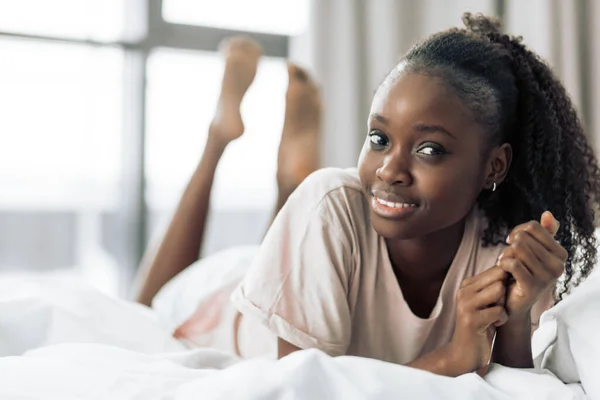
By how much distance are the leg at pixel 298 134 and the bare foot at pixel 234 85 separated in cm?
12

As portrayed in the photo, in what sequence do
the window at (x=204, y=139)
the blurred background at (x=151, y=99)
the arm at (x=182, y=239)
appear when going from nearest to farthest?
1. the arm at (x=182, y=239)
2. the blurred background at (x=151, y=99)
3. the window at (x=204, y=139)

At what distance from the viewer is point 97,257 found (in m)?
2.61

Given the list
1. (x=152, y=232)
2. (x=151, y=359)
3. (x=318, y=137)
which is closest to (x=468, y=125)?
(x=151, y=359)

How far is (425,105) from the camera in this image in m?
0.90

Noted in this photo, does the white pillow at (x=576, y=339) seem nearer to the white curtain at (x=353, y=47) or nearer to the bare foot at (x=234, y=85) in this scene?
the bare foot at (x=234, y=85)

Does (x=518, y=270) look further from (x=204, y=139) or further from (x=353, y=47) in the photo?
(x=353, y=47)

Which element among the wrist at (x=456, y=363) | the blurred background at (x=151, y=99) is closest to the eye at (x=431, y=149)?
the wrist at (x=456, y=363)

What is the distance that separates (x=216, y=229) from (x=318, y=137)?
1075mm

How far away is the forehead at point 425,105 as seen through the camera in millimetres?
897

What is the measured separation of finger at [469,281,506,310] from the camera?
839mm

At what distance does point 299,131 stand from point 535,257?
106 centimetres

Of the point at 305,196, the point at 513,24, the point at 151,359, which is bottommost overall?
the point at 151,359

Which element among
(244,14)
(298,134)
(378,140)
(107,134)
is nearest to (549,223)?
(378,140)

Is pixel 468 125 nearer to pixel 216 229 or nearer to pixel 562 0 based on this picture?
pixel 562 0
